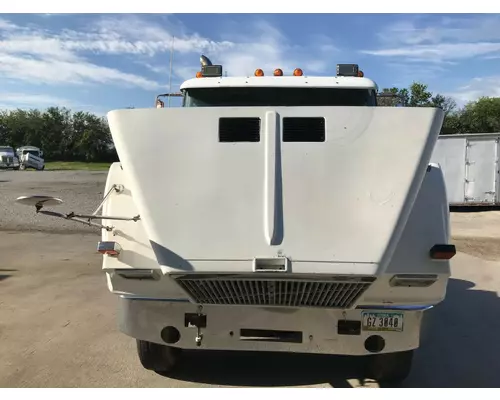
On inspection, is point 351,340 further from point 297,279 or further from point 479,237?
point 479,237

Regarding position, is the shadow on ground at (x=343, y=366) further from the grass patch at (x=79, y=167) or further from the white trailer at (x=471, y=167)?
the grass patch at (x=79, y=167)

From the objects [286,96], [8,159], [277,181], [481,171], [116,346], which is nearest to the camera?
[277,181]

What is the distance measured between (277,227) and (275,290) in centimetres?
40

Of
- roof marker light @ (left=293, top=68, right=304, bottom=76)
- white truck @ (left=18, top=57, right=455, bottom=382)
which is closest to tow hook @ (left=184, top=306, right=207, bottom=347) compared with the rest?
white truck @ (left=18, top=57, right=455, bottom=382)

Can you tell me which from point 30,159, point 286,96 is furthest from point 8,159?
point 286,96

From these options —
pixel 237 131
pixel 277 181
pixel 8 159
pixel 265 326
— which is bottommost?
pixel 8 159

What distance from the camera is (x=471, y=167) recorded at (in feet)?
59.0

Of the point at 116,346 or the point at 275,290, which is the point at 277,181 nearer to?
the point at 275,290

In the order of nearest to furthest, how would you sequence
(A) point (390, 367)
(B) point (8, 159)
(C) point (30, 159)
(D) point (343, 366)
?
(A) point (390, 367) < (D) point (343, 366) < (C) point (30, 159) < (B) point (8, 159)

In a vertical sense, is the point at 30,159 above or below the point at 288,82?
below

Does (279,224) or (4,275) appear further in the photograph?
(4,275)

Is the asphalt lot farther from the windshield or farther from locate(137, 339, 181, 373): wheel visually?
the windshield

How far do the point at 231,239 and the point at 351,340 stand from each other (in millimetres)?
Answer: 1127

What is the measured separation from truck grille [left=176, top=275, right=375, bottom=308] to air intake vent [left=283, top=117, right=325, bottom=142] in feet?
3.12
